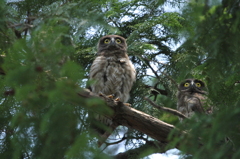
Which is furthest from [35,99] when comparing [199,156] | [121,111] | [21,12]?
[21,12]

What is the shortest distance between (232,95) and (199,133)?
146 centimetres

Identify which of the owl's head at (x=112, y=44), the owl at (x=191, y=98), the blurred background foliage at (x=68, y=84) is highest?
the owl's head at (x=112, y=44)

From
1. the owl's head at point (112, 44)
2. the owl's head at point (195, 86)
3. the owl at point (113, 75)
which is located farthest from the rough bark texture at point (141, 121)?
the owl's head at point (195, 86)

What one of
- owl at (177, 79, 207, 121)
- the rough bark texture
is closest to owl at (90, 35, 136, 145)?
owl at (177, 79, 207, 121)

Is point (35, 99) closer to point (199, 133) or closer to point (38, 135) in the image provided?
point (38, 135)

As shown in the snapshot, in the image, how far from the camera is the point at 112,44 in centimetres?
640

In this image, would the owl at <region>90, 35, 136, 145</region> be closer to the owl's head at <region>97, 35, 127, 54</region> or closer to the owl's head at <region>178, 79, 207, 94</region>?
the owl's head at <region>97, 35, 127, 54</region>

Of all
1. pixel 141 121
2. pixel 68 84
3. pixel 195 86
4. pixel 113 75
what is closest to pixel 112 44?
pixel 113 75

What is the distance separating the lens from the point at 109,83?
19.7 feet

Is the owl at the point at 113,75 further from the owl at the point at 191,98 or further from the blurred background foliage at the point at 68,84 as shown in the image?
the blurred background foliage at the point at 68,84

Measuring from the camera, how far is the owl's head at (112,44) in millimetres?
6332

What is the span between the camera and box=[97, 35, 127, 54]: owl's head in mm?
6332

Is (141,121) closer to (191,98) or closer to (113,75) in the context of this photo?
(113,75)

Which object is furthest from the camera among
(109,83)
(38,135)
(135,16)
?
(135,16)
